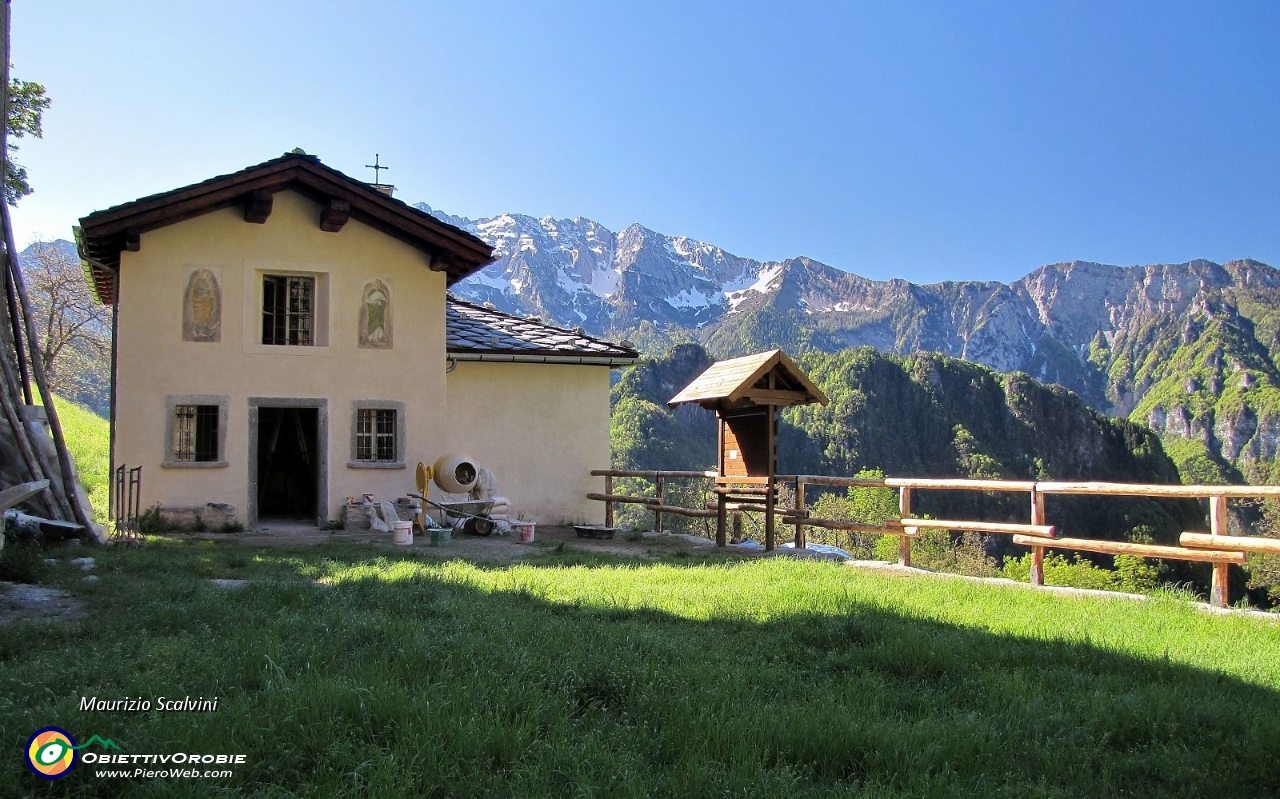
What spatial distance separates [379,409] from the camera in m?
14.6

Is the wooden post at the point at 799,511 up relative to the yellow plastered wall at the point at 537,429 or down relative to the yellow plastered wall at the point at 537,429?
down

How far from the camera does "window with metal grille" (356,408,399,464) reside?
14.6 m

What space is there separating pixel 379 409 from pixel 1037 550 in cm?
1043

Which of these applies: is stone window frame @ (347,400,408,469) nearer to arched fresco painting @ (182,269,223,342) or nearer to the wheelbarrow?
the wheelbarrow

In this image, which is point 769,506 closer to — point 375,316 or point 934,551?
point 375,316

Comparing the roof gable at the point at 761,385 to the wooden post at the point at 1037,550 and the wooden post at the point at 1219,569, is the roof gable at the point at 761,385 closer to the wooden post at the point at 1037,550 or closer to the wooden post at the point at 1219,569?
the wooden post at the point at 1037,550

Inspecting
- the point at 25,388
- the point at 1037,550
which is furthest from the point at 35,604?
the point at 1037,550

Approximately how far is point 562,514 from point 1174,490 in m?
11.4

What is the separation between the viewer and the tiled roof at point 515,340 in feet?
52.7

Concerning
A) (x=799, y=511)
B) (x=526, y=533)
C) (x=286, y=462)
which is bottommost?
(x=526, y=533)

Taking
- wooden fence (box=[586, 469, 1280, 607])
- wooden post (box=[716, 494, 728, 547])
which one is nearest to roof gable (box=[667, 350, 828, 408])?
wooden fence (box=[586, 469, 1280, 607])

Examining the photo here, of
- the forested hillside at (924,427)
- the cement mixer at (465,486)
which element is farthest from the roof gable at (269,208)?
the forested hillside at (924,427)

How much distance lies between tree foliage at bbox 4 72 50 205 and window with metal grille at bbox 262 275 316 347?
1300cm

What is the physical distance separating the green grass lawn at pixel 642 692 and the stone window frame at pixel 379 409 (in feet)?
24.8
